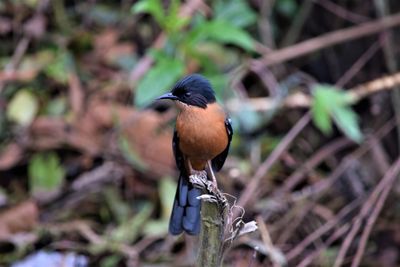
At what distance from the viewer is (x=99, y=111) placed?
563 cm

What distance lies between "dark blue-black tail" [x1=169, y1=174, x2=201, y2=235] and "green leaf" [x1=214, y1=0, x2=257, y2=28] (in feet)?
6.61

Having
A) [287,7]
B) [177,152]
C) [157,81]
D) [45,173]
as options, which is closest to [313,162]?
[287,7]

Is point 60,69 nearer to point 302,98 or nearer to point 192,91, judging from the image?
point 302,98

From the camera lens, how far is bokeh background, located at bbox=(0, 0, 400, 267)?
16.4ft

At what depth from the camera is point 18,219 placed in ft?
16.8

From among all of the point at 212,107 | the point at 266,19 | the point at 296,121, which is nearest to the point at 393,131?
the point at 296,121

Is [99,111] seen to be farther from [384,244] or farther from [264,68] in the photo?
[384,244]

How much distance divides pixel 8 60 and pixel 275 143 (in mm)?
2101

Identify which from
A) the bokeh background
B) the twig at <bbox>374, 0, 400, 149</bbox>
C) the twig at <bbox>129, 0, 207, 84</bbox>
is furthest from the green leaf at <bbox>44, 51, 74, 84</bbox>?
the twig at <bbox>374, 0, 400, 149</bbox>

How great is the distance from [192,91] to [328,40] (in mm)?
2887

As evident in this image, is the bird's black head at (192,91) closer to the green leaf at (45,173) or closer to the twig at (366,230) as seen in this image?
the twig at (366,230)

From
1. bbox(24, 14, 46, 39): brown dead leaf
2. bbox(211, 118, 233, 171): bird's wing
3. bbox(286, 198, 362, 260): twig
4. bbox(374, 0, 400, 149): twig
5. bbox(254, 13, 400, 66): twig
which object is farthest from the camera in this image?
bbox(24, 14, 46, 39): brown dead leaf

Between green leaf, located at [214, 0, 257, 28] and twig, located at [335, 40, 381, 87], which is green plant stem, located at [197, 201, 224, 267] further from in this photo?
twig, located at [335, 40, 381, 87]

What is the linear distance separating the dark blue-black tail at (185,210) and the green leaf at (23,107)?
2.36m
